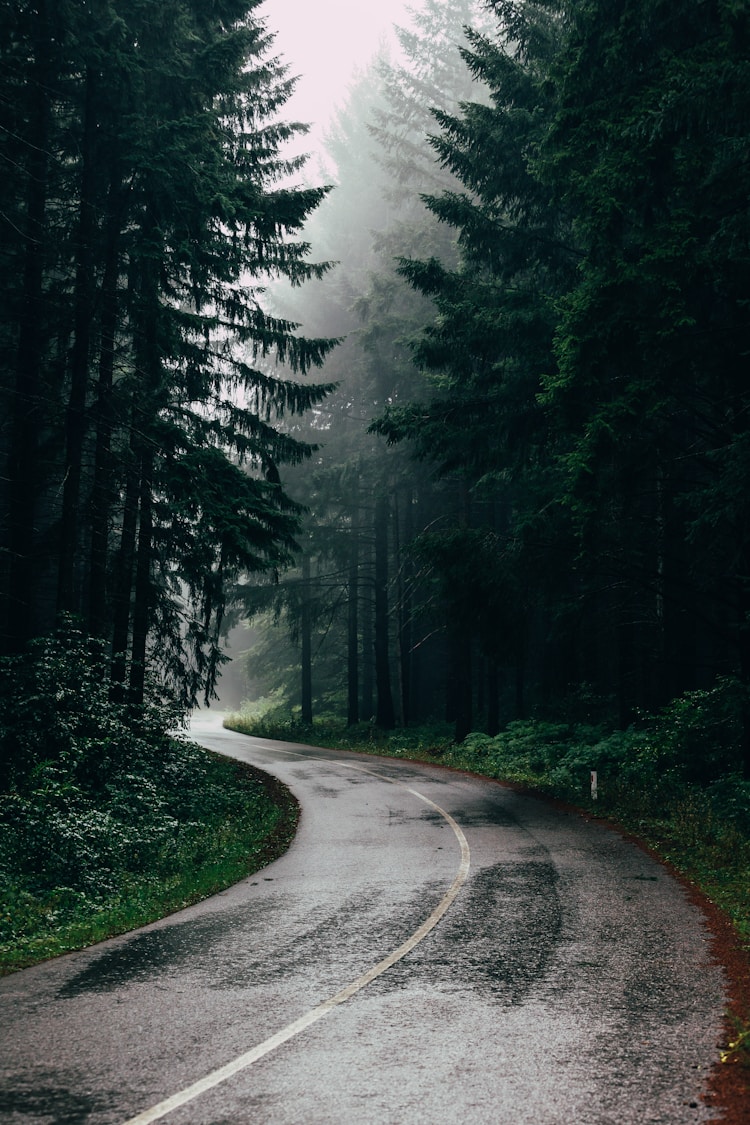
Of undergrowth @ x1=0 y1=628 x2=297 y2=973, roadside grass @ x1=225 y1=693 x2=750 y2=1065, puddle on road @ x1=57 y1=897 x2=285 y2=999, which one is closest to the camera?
puddle on road @ x1=57 y1=897 x2=285 y2=999

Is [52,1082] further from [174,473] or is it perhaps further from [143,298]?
[143,298]

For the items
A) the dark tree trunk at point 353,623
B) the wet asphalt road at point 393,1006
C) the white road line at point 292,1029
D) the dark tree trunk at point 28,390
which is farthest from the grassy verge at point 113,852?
the dark tree trunk at point 353,623

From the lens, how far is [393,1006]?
5.86m

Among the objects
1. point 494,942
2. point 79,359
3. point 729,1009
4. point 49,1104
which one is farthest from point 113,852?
point 79,359

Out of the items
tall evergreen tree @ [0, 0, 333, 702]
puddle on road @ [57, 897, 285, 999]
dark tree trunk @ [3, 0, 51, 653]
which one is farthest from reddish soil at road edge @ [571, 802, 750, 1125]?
dark tree trunk @ [3, 0, 51, 653]

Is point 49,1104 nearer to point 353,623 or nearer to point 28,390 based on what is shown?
point 28,390

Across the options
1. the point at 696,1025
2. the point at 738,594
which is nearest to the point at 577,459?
the point at 738,594

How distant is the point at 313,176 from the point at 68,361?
32433 millimetres

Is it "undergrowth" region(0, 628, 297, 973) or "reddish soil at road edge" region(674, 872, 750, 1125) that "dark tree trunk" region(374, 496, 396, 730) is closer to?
"undergrowth" region(0, 628, 297, 973)

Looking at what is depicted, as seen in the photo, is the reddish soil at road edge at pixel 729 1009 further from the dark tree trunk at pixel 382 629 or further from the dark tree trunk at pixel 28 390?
the dark tree trunk at pixel 382 629

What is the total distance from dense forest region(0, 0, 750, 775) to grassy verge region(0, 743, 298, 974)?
2.76m

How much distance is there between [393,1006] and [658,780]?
1141cm

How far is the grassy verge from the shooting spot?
8289mm

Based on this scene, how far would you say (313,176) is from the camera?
43.0 m
